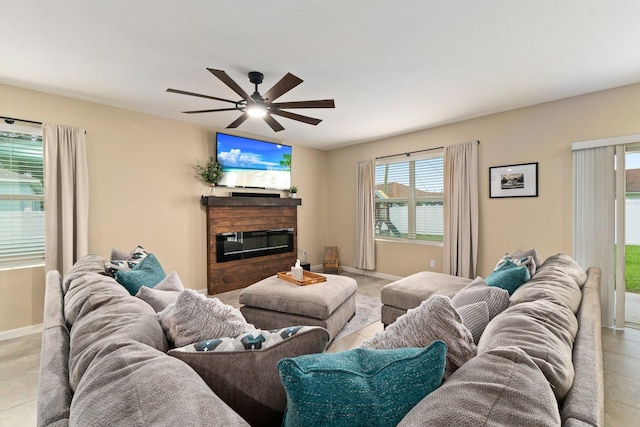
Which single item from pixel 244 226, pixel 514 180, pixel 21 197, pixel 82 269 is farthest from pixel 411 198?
pixel 21 197

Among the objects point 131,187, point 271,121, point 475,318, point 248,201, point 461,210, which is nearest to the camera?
point 475,318

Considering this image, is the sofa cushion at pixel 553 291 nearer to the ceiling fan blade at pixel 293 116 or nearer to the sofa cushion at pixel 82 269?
the ceiling fan blade at pixel 293 116

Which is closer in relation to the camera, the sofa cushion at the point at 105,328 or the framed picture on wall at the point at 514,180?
the sofa cushion at the point at 105,328

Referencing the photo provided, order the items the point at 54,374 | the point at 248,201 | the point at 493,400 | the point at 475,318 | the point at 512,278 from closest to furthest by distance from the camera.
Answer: the point at 493,400, the point at 54,374, the point at 475,318, the point at 512,278, the point at 248,201

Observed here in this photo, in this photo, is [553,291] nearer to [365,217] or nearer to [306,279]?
[306,279]

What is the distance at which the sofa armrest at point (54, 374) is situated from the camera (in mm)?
765

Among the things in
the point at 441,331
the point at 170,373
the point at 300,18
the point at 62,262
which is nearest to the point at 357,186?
the point at 300,18

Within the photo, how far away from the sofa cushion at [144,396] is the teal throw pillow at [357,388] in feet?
0.44

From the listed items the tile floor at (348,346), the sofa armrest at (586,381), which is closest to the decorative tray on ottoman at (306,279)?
the tile floor at (348,346)

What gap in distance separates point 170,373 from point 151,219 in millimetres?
3784

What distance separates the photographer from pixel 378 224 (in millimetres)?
5562

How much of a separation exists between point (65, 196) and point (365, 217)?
431cm

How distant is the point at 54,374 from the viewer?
3.06 feet

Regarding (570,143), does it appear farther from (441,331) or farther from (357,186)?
(441,331)
